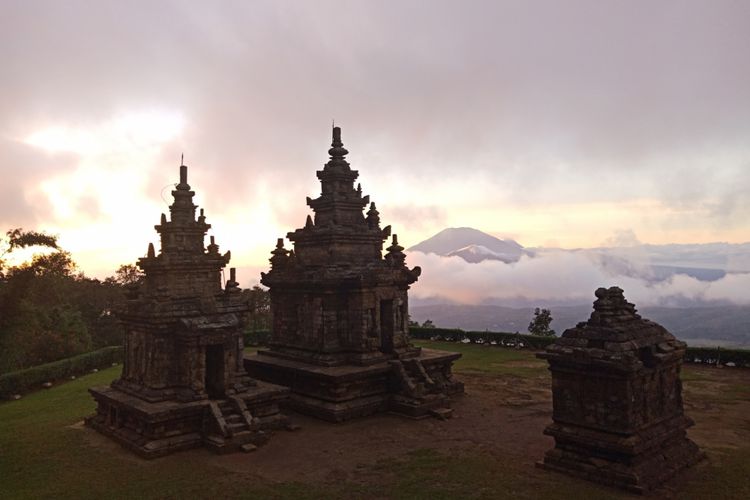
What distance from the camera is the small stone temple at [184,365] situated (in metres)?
17.2

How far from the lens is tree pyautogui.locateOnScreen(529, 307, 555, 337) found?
44062mm

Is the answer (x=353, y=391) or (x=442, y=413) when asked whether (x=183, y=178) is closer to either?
(x=353, y=391)

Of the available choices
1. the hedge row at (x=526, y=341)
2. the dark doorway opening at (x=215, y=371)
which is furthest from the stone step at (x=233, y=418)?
the hedge row at (x=526, y=341)

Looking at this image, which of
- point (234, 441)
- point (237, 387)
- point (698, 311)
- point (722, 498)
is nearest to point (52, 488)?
point (234, 441)

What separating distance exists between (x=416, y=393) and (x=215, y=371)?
784cm

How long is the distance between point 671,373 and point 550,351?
370 cm

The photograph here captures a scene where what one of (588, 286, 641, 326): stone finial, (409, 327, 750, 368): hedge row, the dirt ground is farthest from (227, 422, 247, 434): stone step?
(409, 327, 750, 368): hedge row

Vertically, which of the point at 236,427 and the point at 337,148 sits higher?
the point at 337,148

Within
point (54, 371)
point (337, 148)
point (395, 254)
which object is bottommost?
point (54, 371)

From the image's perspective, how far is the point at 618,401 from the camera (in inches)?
545

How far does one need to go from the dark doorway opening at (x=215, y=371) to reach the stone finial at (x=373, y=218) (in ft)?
33.6

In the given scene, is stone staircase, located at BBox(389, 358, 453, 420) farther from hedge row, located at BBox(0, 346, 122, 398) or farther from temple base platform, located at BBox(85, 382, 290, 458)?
hedge row, located at BBox(0, 346, 122, 398)

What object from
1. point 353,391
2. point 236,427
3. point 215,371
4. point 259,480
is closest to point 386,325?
point 353,391

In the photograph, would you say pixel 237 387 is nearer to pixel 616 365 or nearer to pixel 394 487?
pixel 394 487
